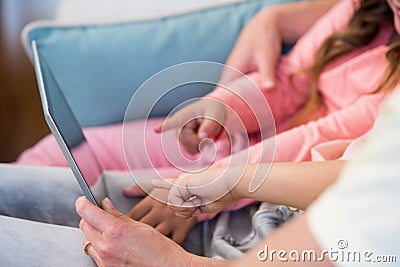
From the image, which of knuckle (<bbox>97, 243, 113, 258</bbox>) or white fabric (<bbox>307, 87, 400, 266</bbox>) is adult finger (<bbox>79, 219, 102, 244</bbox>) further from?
white fabric (<bbox>307, 87, 400, 266</bbox>)

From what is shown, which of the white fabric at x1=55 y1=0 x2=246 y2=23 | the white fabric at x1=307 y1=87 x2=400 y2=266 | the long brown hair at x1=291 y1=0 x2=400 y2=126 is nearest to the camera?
the white fabric at x1=307 y1=87 x2=400 y2=266

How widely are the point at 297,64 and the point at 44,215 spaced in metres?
0.46

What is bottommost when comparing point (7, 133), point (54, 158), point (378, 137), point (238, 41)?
point (7, 133)

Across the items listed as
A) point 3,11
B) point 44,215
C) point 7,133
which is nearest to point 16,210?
point 44,215

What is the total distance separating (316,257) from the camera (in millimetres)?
448

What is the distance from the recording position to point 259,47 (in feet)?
3.25

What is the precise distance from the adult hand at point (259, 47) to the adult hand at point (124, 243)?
1.38 feet

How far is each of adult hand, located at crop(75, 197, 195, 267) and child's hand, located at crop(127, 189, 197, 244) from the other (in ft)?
0.20

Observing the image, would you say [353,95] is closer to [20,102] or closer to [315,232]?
[315,232]

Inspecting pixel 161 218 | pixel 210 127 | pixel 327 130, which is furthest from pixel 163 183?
pixel 327 130

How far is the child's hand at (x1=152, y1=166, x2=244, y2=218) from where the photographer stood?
0.65 m

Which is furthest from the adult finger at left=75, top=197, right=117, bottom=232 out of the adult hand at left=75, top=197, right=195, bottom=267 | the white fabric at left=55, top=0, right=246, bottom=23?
the white fabric at left=55, top=0, right=246, bottom=23

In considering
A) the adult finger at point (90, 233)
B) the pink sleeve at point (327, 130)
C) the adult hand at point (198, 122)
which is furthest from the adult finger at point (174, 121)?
the adult finger at point (90, 233)

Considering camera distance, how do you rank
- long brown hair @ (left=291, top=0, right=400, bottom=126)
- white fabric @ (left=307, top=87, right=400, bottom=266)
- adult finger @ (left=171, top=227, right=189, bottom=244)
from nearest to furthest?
white fabric @ (left=307, top=87, right=400, bottom=266) → adult finger @ (left=171, top=227, right=189, bottom=244) → long brown hair @ (left=291, top=0, right=400, bottom=126)
